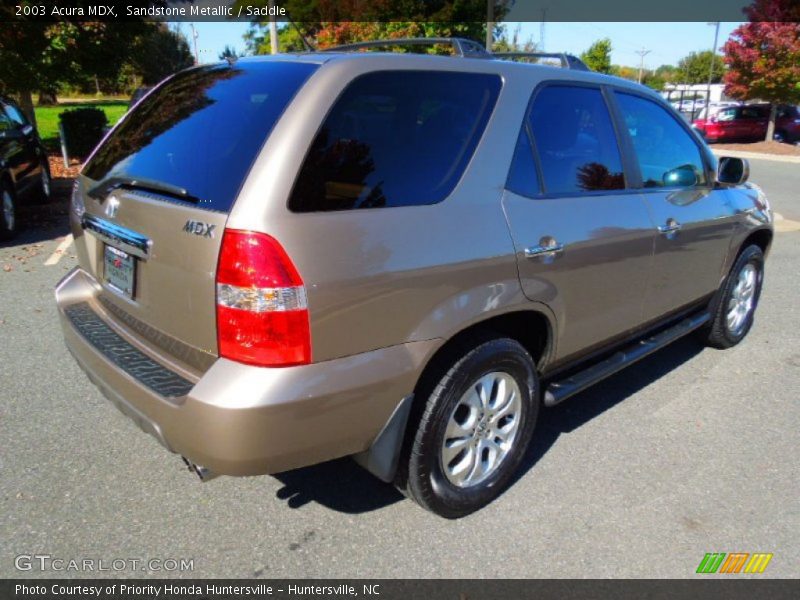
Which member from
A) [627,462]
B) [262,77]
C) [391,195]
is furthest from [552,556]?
[262,77]

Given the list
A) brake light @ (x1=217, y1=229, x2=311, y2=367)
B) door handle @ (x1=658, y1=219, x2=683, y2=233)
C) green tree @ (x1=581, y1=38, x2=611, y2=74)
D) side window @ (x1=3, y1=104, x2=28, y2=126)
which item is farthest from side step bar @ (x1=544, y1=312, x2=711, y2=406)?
green tree @ (x1=581, y1=38, x2=611, y2=74)

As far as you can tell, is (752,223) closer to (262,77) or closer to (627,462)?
(627,462)

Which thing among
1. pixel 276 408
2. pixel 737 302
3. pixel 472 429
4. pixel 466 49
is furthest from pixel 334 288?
pixel 737 302

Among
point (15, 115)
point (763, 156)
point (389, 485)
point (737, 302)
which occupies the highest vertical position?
point (15, 115)

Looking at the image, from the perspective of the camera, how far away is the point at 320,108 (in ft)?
6.81

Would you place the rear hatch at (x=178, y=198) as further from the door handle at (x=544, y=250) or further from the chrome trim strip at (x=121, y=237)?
the door handle at (x=544, y=250)

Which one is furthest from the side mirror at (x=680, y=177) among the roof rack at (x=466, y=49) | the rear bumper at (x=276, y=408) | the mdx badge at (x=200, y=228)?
the mdx badge at (x=200, y=228)

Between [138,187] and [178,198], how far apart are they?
31 centimetres

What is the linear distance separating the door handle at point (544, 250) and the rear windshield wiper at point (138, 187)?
1310mm

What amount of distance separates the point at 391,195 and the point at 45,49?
12.7 meters

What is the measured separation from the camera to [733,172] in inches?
155

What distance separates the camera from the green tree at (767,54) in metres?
20.4

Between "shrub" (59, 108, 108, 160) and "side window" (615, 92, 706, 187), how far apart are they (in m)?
13.3

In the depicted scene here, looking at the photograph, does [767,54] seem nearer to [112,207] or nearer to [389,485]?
[389,485]
